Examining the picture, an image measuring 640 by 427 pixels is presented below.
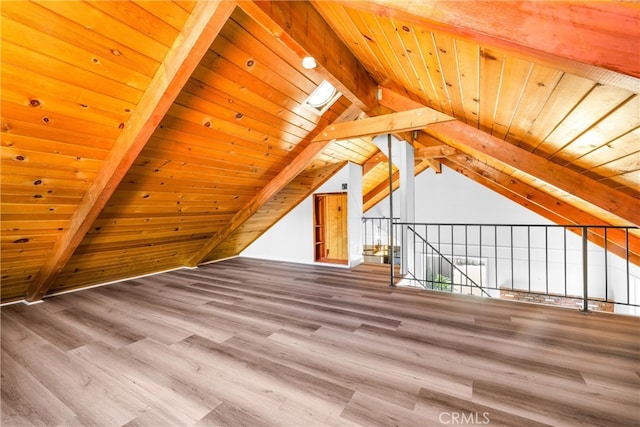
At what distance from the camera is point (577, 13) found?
2.22 ft

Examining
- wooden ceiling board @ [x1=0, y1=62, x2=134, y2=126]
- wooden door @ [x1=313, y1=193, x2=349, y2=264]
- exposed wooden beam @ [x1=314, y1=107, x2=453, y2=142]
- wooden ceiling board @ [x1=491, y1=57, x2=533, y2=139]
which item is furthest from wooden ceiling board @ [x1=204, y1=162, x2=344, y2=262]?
wooden ceiling board @ [x1=491, y1=57, x2=533, y2=139]

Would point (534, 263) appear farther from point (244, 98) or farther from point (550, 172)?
point (244, 98)

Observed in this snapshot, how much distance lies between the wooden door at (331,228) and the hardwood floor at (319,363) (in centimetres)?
249

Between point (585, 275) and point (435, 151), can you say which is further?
point (435, 151)

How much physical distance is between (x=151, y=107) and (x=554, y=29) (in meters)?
2.29

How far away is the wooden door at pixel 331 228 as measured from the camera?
216 inches

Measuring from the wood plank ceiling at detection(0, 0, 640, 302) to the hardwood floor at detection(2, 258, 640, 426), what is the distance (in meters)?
1.04

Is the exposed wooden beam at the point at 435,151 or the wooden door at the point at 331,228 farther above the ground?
the exposed wooden beam at the point at 435,151

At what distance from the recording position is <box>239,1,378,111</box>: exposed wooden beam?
1650 millimetres

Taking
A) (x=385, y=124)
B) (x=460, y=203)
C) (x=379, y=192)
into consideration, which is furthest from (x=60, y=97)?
(x=460, y=203)

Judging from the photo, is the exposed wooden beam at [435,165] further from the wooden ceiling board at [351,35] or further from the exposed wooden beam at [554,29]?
the exposed wooden beam at [554,29]

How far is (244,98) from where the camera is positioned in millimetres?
2514

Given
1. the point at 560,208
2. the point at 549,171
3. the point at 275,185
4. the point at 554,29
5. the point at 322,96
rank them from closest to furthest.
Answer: the point at 554,29 < the point at 549,171 < the point at 322,96 < the point at 560,208 < the point at 275,185

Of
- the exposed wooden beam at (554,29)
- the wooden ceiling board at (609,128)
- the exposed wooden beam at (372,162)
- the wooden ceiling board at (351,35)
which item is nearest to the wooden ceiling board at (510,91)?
the wooden ceiling board at (609,128)
